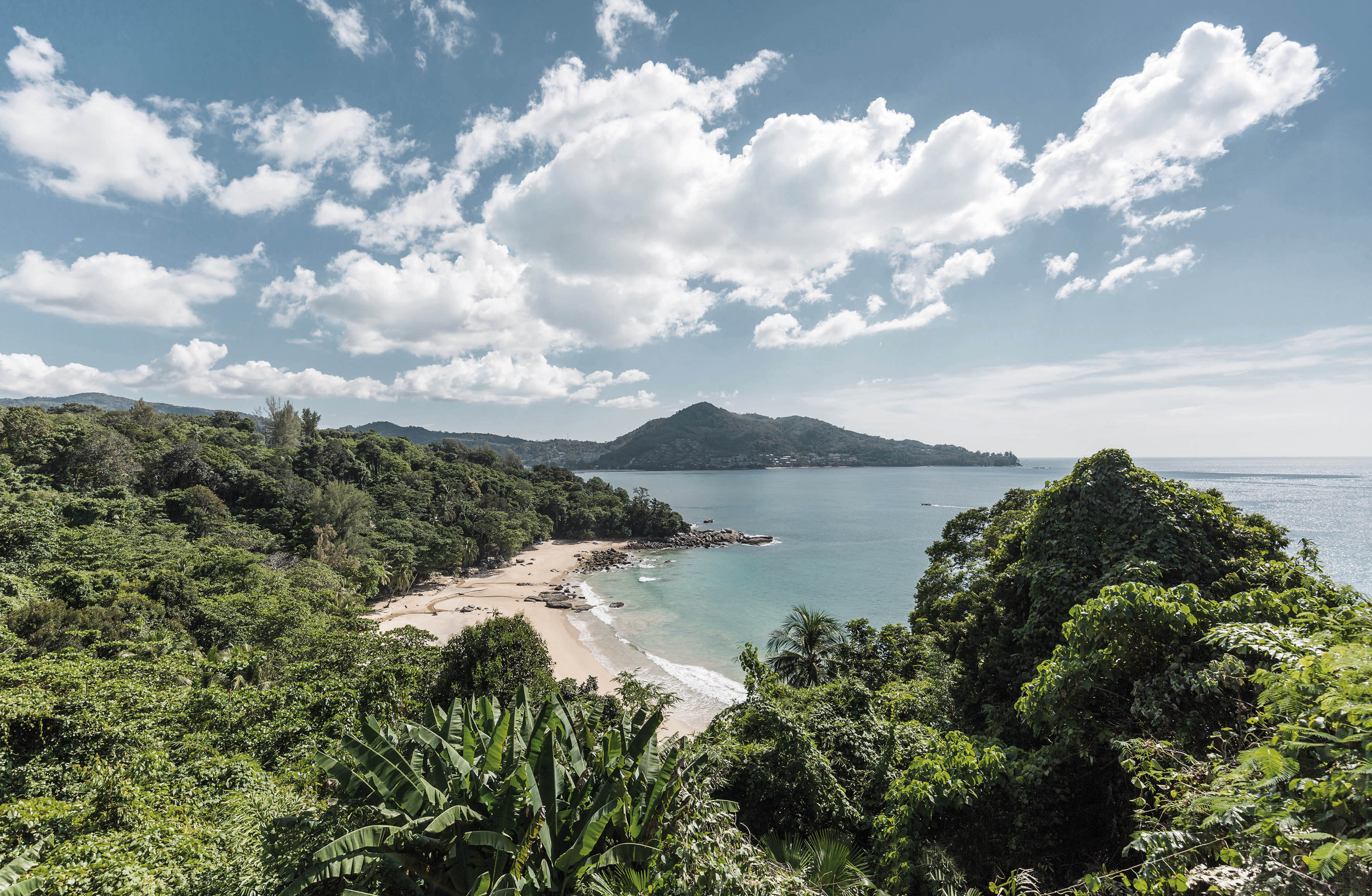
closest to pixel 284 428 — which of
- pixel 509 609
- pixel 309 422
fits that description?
pixel 309 422

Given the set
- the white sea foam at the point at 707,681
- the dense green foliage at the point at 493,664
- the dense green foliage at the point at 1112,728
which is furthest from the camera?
the white sea foam at the point at 707,681

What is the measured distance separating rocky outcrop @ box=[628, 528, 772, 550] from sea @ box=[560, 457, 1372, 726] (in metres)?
2.95

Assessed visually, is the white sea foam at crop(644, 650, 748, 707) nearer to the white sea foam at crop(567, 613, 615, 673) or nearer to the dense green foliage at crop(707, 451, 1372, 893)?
the white sea foam at crop(567, 613, 615, 673)

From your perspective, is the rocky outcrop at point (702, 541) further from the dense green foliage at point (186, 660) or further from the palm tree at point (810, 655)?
the palm tree at point (810, 655)

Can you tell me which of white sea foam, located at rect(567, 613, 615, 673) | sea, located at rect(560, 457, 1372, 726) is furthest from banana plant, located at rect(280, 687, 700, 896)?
white sea foam, located at rect(567, 613, 615, 673)

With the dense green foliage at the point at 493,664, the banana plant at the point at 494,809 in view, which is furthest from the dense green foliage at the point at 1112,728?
the dense green foliage at the point at 493,664

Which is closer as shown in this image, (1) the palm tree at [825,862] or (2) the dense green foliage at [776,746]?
(2) the dense green foliage at [776,746]

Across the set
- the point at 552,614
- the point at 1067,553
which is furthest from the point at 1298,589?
the point at 552,614

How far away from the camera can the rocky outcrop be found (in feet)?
212

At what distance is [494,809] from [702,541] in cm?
6358

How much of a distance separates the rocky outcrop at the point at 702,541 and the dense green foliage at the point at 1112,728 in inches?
2079

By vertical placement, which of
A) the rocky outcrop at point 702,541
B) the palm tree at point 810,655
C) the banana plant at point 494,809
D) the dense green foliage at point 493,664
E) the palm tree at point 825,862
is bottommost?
the rocky outcrop at point 702,541

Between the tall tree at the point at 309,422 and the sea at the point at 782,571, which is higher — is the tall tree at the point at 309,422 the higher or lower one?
the higher one

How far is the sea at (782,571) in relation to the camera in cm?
2920
